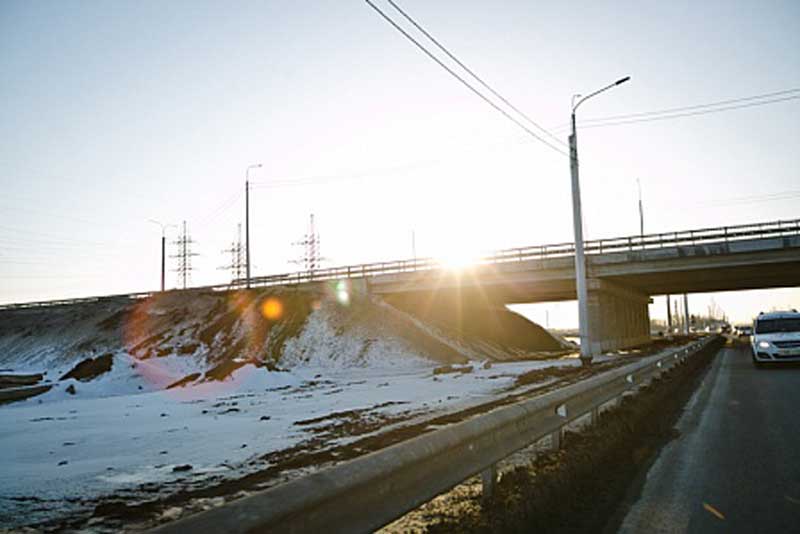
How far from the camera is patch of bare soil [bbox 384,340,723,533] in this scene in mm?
4684

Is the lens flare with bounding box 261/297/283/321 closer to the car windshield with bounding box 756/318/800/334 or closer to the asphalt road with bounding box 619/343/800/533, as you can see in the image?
the car windshield with bounding box 756/318/800/334

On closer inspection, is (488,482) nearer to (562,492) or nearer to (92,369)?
(562,492)

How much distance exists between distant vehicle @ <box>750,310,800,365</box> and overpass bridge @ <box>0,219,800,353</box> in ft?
47.2

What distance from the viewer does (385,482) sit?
3.51 meters

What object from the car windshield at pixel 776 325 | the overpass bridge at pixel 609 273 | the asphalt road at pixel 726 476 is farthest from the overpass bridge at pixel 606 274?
the asphalt road at pixel 726 476

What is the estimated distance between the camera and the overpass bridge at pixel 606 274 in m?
35.7

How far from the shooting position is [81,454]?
9453mm

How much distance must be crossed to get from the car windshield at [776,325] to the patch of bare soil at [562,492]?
16214mm

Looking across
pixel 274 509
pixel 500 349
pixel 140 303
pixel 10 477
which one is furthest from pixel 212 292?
pixel 274 509

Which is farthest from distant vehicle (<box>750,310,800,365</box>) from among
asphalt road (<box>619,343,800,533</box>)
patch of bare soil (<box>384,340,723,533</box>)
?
patch of bare soil (<box>384,340,723,533</box>)

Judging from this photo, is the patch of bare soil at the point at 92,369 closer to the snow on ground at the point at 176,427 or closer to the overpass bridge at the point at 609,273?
the snow on ground at the point at 176,427

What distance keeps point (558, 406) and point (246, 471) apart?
151 inches

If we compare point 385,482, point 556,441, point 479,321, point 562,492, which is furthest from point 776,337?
point 479,321

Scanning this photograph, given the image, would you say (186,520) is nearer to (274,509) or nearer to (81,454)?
(274,509)
